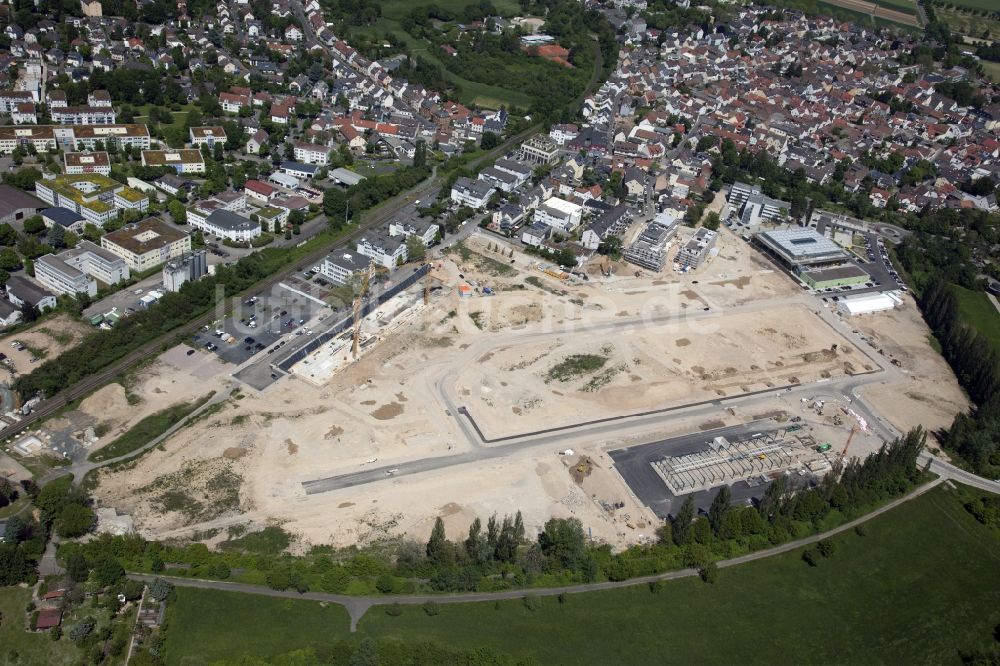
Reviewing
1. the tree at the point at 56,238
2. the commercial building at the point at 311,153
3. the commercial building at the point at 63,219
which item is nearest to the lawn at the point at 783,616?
the tree at the point at 56,238

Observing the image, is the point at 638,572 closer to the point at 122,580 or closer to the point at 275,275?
the point at 122,580

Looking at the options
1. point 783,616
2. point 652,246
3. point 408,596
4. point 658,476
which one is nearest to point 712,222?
point 652,246

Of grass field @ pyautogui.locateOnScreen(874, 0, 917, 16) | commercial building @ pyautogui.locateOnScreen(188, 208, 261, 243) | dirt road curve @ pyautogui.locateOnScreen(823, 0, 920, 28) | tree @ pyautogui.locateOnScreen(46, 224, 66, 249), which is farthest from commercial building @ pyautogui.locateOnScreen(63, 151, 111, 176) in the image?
grass field @ pyautogui.locateOnScreen(874, 0, 917, 16)

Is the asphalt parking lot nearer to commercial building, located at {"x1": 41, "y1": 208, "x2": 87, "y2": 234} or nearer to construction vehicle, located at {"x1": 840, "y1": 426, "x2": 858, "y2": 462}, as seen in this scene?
construction vehicle, located at {"x1": 840, "y1": 426, "x2": 858, "y2": 462}

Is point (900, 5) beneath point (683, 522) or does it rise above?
above

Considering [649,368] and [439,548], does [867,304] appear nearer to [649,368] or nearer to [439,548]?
[649,368]
